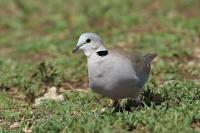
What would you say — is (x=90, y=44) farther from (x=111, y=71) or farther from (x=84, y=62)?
(x=84, y=62)

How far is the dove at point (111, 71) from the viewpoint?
648cm

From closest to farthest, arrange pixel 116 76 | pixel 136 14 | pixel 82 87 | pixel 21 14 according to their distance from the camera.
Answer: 1. pixel 116 76
2. pixel 82 87
3. pixel 136 14
4. pixel 21 14

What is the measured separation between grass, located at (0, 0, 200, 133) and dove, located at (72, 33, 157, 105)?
0.71 ft

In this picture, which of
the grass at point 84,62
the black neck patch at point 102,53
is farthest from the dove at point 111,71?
the grass at point 84,62

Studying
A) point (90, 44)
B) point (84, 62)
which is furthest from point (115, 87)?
point (84, 62)

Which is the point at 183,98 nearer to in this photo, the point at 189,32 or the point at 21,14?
the point at 189,32

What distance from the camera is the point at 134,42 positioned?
10.8 metres

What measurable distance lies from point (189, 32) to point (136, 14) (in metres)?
1.57

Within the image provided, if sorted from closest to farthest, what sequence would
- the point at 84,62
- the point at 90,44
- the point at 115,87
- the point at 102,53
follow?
1. the point at 115,87
2. the point at 102,53
3. the point at 90,44
4. the point at 84,62

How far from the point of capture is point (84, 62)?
967cm

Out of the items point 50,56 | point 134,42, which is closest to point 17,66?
point 50,56

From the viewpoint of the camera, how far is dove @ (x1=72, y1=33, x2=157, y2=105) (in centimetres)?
648

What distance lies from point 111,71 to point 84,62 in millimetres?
3210

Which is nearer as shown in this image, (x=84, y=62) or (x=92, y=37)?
(x=92, y=37)
